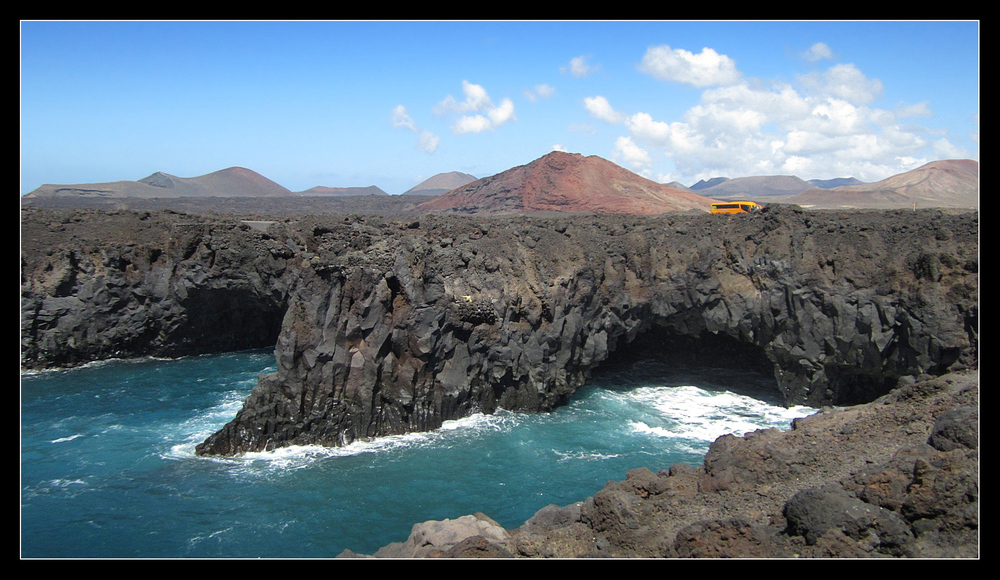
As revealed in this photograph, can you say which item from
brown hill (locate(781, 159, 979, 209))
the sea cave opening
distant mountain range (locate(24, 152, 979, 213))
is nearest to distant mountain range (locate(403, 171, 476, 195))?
distant mountain range (locate(24, 152, 979, 213))

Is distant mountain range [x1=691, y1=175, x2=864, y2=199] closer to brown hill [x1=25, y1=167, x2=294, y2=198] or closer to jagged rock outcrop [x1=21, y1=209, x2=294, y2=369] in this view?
brown hill [x1=25, y1=167, x2=294, y2=198]

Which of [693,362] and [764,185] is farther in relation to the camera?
[764,185]

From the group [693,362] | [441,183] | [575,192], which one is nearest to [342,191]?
[441,183]

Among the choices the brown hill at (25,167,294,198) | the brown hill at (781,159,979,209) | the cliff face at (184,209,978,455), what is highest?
the brown hill at (25,167,294,198)

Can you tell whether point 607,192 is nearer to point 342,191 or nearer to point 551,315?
point 551,315

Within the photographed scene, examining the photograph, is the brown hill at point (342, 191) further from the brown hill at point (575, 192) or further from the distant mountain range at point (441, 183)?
the brown hill at point (575, 192)

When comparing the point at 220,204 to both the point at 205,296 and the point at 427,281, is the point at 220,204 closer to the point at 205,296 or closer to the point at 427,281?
the point at 205,296

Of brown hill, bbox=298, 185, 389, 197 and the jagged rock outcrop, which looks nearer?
the jagged rock outcrop

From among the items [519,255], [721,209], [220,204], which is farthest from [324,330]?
[220,204]
